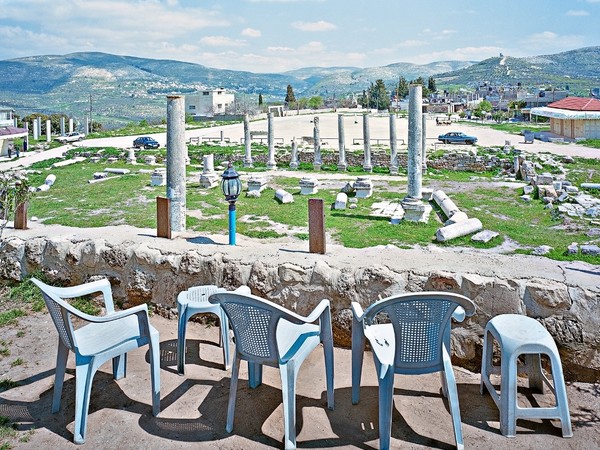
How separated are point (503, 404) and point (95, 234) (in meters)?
5.06

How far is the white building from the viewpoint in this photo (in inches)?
3354

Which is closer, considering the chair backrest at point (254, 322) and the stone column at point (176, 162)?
the chair backrest at point (254, 322)

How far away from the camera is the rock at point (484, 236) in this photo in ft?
37.7

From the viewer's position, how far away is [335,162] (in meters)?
28.3

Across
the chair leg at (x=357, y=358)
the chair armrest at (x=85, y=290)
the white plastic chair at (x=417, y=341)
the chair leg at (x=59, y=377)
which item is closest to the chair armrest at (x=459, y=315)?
the white plastic chair at (x=417, y=341)

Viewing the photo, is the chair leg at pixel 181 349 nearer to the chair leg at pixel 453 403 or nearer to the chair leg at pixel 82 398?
the chair leg at pixel 82 398

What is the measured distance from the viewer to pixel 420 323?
357 cm

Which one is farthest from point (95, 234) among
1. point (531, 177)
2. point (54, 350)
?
point (531, 177)

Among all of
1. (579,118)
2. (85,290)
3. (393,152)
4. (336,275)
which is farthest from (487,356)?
(579,118)

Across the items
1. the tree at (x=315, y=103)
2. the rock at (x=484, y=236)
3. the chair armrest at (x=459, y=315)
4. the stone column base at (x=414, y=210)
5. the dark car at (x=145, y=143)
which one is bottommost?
the rock at (x=484, y=236)

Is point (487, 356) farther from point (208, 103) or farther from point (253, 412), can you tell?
point (208, 103)

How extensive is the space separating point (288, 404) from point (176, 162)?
288 inches

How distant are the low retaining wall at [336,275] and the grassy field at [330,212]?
5.36 meters

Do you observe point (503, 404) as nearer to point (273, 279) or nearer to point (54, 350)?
point (273, 279)
